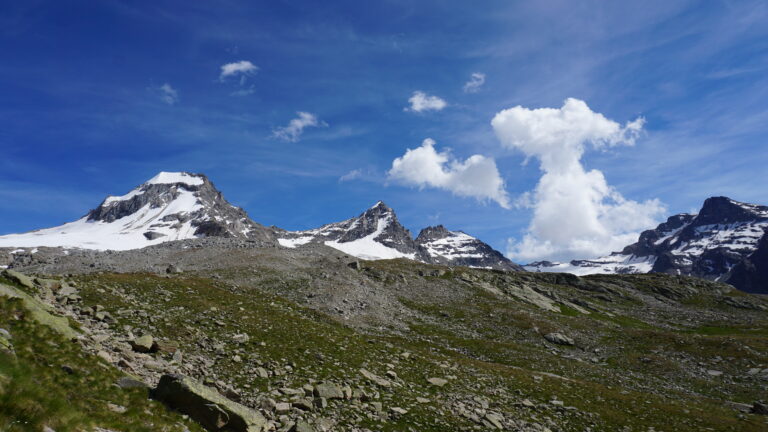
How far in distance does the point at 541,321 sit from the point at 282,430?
5694 centimetres

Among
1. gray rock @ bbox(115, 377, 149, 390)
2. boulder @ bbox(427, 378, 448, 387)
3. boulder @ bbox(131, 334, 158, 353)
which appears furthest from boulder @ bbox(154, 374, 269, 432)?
boulder @ bbox(427, 378, 448, 387)

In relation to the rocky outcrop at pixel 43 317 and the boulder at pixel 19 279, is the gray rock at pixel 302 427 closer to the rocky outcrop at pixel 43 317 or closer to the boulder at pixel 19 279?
the rocky outcrop at pixel 43 317

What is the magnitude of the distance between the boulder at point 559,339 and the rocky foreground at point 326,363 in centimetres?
30

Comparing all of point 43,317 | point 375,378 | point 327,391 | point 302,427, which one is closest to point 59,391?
point 43,317

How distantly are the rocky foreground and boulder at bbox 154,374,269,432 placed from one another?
2.1 inches

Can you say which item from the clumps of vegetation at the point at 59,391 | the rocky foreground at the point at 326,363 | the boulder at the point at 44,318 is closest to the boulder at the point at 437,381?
the rocky foreground at the point at 326,363

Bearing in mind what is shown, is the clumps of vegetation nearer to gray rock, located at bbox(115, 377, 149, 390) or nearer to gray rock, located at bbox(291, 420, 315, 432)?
gray rock, located at bbox(115, 377, 149, 390)

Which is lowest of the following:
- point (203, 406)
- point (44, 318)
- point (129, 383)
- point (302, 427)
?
point (302, 427)

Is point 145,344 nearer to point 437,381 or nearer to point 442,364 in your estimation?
point 437,381

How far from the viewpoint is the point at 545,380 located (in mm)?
33844

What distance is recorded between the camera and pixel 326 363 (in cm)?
2544

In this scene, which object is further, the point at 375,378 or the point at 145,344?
the point at 375,378

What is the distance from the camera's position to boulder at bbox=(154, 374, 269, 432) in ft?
47.3

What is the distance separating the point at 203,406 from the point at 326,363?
11.6 m
